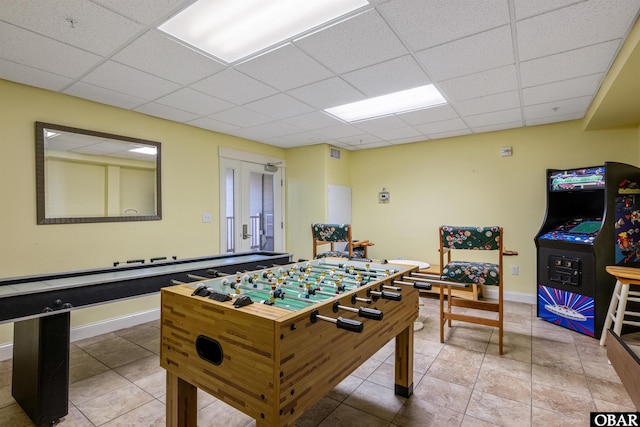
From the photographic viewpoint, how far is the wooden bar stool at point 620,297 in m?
2.49

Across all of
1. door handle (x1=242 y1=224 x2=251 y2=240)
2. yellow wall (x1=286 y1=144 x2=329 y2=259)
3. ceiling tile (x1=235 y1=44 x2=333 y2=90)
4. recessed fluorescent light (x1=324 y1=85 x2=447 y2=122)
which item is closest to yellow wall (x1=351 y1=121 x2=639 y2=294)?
yellow wall (x1=286 y1=144 x2=329 y2=259)

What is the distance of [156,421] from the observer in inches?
73.8

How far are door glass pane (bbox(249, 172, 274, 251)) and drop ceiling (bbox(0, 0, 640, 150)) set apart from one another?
1537mm

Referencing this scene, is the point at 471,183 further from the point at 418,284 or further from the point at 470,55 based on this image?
the point at 418,284

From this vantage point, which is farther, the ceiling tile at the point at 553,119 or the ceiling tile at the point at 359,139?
the ceiling tile at the point at 359,139

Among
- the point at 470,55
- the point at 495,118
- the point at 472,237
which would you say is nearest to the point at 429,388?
the point at 472,237

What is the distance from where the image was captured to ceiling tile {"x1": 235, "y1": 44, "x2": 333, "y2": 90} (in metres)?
2.25

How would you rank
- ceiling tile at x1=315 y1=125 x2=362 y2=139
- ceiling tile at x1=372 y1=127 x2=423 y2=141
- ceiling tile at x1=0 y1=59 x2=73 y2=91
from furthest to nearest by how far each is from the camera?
1. ceiling tile at x1=372 y1=127 x2=423 y2=141
2. ceiling tile at x1=315 y1=125 x2=362 y2=139
3. ceiling tile at x1=0 y1=59 x2=73 y2=91

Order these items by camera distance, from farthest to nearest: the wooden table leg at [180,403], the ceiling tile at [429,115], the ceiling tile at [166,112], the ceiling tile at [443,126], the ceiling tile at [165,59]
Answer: the ceiling tile at [443,126] → the ceiling tile at [429,115] → the ceiling tile at [166,112] → the ceiling tile at [165,59] → the wooden table leg at [180,403]

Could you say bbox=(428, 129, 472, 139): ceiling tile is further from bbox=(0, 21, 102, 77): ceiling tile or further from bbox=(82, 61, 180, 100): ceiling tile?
bbox=(0, 21, 102, 77): ceiling tile

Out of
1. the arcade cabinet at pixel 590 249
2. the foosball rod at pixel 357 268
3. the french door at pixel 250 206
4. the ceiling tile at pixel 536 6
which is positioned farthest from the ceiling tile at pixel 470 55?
the french door at pixel 250 206

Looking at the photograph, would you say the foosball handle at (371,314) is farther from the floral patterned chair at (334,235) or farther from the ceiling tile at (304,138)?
the ceiling tile at (304,138)

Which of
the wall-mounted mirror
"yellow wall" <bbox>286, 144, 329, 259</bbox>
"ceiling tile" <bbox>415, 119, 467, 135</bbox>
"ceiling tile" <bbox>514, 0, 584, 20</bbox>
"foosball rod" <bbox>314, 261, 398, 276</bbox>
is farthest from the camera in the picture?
"yellow wall" <bbox>286, 144, 329, 259</bbox>

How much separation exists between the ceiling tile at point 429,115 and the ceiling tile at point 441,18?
146 centimetres
